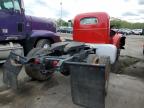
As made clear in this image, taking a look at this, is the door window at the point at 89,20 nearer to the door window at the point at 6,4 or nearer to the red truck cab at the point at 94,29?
the red truck cab at the point at 94,29

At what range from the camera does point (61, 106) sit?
5.16m

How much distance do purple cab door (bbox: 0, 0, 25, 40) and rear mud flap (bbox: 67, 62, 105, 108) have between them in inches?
208

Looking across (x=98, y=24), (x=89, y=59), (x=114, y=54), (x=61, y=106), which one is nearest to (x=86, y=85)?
(x=61, y=106)

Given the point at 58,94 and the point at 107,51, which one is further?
the point at 107,51

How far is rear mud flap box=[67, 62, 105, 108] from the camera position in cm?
437

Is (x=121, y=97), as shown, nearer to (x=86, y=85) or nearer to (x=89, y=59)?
(x=89, y=59)

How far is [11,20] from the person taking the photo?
939cm

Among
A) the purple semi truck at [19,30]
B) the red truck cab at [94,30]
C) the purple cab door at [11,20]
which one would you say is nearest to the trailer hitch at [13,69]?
the purple semi truck at [19,30]

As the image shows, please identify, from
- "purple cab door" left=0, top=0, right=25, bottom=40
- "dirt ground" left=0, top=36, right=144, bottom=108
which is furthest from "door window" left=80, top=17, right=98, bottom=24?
"purple cab door" left=0, top=0, right=25, bottom=40

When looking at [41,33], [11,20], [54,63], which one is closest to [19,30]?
[11,20]

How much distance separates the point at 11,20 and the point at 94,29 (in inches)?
123

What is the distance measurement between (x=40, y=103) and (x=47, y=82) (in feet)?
5.40

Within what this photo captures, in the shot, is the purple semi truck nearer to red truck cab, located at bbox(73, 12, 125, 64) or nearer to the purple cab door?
the purple cab door

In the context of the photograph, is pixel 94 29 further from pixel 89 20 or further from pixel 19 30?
pixel 19 30
